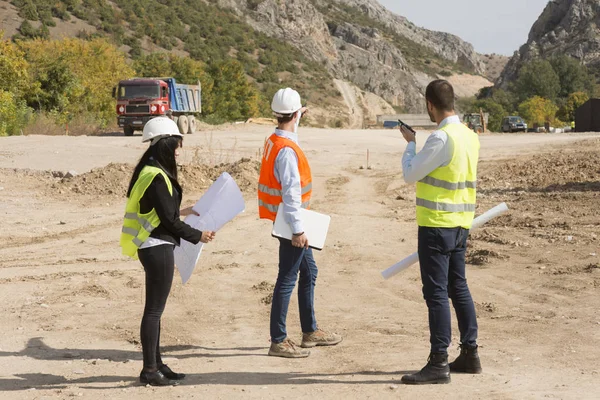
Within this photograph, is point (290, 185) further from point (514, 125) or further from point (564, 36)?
point (564, 36)

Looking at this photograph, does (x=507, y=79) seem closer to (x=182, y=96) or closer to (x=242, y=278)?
(x=182, y=96)

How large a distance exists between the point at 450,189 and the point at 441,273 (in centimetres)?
53

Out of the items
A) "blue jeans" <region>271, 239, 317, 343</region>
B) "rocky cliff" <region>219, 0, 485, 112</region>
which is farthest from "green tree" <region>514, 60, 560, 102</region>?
"blue jeans" <region>271, 239, 317, 343</region>

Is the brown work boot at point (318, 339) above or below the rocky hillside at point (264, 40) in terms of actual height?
below

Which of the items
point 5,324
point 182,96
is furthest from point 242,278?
point 182,96

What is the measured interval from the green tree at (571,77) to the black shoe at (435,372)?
11365 centimetres

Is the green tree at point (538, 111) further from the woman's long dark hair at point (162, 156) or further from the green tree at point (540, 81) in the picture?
the woman's long dark hair at point (162, 156)

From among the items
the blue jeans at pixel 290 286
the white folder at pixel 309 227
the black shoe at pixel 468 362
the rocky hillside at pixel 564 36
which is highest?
the rocky hillside at pixel 564 36

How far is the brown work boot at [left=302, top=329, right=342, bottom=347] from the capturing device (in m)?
6.70

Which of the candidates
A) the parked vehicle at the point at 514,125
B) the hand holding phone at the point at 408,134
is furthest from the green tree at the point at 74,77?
the hand holding phone at the point at 408,134

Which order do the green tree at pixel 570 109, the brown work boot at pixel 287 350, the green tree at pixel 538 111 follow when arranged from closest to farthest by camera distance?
Result: 1. the brown work boot at pixel 287 350
2. the green tree at pixel 570 109
3. the green tree at pixel 538 111

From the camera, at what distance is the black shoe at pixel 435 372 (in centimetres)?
548

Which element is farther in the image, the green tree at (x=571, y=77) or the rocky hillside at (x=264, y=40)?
the green tree at (x=571, y=77)

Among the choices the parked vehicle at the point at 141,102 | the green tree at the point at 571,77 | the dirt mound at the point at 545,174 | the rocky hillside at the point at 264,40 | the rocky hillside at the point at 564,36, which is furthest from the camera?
the rocky hillside at the point at 564,36
